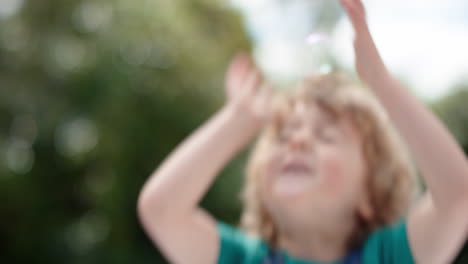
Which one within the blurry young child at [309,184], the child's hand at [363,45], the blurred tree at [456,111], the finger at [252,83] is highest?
the child's hand at [363,45]

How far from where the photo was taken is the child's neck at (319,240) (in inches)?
20.1

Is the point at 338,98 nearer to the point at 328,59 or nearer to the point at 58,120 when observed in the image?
the point at 328,59

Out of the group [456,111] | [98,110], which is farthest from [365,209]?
[98,110]

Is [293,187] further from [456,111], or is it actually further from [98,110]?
[98,110]

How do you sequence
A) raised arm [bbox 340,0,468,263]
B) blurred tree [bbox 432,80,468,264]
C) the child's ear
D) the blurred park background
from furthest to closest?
the blurred park background → blurred tree [bbox 432,80,468,264] → the child's ear → raised arm [bbox 340,0,468,263]

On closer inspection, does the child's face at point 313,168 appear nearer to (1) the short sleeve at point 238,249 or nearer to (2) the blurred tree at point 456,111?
(1) the short sleeve at point 238,249

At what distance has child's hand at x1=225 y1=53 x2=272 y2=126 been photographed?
0.55 metres

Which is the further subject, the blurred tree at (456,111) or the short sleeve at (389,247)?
the blurred tree at (456,111)

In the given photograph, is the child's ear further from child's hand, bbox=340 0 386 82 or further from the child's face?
child's hand, bbox=340 0 386 82

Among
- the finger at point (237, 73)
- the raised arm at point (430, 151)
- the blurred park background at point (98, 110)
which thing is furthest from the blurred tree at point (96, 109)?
the raised arm at point (430, 151)

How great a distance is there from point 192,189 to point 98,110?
379 millimetres

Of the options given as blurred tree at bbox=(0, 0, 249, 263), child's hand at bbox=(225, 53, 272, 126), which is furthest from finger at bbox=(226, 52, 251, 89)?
blurred tree at bbox=(0, 0, 249, 263)

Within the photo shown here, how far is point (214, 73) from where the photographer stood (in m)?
0.88

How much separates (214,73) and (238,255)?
398mm
